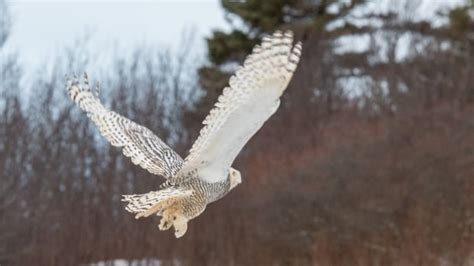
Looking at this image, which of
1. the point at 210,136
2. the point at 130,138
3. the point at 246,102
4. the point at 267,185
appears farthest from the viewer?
the point at 267,185

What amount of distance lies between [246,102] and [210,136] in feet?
1.33

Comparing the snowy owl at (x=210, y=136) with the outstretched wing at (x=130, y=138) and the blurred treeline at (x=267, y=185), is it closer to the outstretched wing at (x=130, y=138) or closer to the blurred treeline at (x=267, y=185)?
the outstretched wing at (x=130, y=138)

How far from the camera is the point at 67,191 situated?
19766mm

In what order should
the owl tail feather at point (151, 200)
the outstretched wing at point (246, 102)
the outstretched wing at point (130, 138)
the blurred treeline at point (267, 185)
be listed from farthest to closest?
the blurred treeline at point (267, 185)
the outstretched wing at point (130, 138)
the owl tail feather at point (151, 200)
the outstretched wing at point (246, 102)

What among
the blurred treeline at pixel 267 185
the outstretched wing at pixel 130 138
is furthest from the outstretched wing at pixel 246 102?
the blurred treeline at pixel 267 185

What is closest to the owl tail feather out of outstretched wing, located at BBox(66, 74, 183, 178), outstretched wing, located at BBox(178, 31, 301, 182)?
outstretched wing, located at BBox(178, 31, 301, 182)

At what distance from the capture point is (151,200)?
244 inches

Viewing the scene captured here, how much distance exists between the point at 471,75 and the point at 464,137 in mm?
7830

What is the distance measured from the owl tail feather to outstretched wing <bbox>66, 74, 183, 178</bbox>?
381 millimetres

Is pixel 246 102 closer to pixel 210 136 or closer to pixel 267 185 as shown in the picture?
pixel 210 136

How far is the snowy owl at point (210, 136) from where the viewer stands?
5.45 metres

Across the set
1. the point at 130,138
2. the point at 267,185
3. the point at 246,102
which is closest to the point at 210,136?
the point at 246,102

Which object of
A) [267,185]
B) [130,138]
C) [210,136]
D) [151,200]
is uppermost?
[210,136]

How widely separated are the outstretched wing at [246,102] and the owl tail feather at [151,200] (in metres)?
0.20
